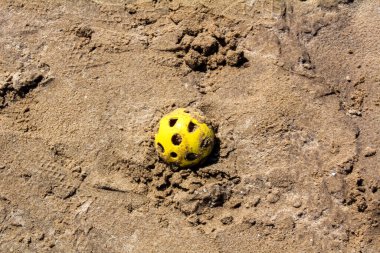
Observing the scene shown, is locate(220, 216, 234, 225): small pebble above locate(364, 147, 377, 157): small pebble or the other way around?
the other way around

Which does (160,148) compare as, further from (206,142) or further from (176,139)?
(206,142)

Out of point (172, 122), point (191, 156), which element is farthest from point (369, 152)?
point (172, 122)

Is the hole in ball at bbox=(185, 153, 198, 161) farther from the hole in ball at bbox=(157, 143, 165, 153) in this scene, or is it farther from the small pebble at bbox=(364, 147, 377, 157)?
the small pebble at bbox=(364, 147, 377, 157)

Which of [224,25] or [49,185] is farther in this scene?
[224,25]

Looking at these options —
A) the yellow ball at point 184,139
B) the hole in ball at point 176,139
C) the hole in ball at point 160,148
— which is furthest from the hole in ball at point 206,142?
the hole in ball at point 160,148

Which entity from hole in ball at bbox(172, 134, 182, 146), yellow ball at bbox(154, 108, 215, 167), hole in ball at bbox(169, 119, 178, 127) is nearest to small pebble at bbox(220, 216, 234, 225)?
yellow ball at bbox(154, 108, 215, 167)

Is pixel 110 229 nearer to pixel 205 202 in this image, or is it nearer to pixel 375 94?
pixel 205 202

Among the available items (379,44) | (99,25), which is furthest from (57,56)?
(379,44)

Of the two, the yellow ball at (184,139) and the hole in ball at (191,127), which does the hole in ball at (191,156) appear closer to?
the yellow ball at (184,139)
